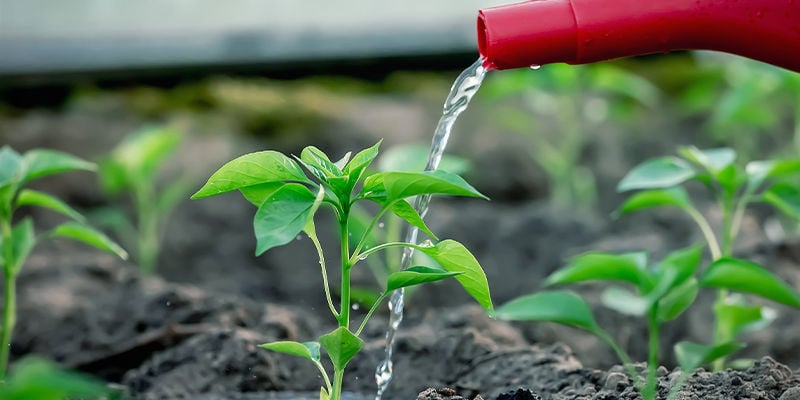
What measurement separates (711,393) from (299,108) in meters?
2.08

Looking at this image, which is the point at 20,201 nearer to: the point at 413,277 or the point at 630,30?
the point at 413,277

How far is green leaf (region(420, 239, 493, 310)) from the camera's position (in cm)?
109

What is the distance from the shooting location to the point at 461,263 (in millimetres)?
1099

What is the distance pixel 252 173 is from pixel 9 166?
488 millimetres

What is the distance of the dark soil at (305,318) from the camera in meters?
1.42

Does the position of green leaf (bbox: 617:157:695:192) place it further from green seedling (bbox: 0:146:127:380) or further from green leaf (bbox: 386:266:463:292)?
green seedling (bbox: 0:146:127:380)

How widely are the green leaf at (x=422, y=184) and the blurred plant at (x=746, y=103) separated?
1.57m

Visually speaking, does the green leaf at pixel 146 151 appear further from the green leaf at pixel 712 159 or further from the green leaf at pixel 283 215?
the green leaf at pixel 283 215

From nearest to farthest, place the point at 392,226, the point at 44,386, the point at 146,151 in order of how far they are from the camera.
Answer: the point at 44,386
the point at 392,226
the point at 146,151

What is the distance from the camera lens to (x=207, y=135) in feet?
10.1

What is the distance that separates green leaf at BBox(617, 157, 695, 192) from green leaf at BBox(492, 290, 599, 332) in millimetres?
195

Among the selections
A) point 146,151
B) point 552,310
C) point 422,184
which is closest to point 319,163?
point 422,184

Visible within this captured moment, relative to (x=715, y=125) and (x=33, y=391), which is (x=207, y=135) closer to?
(x=715, y=125)

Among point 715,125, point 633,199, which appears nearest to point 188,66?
point 715,125
